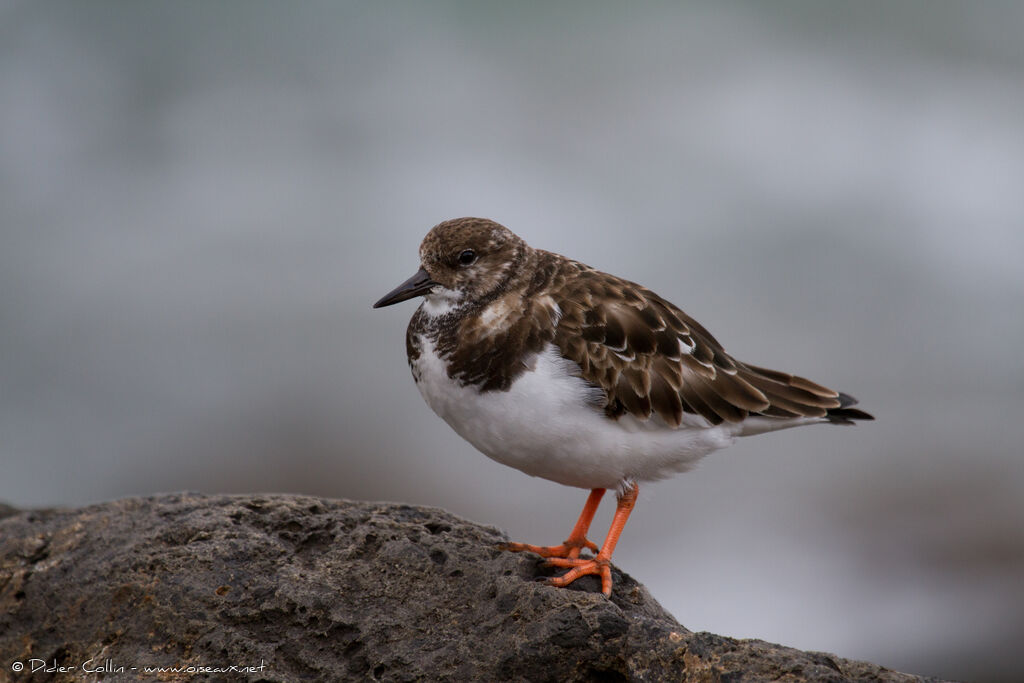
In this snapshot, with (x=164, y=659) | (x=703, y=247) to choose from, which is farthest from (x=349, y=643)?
(x=703, y=247)

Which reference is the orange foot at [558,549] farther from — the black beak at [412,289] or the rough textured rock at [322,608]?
the black beak at [412,289]

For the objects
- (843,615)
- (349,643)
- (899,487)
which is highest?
(899,487)

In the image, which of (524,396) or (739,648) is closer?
(739,648)

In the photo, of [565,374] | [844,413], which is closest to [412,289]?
[565,374]

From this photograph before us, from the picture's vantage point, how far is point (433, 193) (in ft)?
47.2

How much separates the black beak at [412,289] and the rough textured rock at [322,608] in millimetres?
1044

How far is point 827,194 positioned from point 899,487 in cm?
527

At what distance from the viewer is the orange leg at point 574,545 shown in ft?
15.4

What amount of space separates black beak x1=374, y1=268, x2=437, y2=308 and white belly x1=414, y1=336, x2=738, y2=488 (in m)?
0.21

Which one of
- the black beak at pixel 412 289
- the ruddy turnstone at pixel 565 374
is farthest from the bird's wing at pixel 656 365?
the black beak at pixel 412 289

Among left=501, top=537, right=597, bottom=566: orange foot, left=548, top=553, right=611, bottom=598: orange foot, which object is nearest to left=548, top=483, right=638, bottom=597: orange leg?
left=548, top=553, right=611, bottom=598: orange foot

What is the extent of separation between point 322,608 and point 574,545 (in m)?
1.19

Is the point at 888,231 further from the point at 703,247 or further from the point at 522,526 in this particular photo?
the point at 522,526

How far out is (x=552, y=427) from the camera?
443 centimetres
